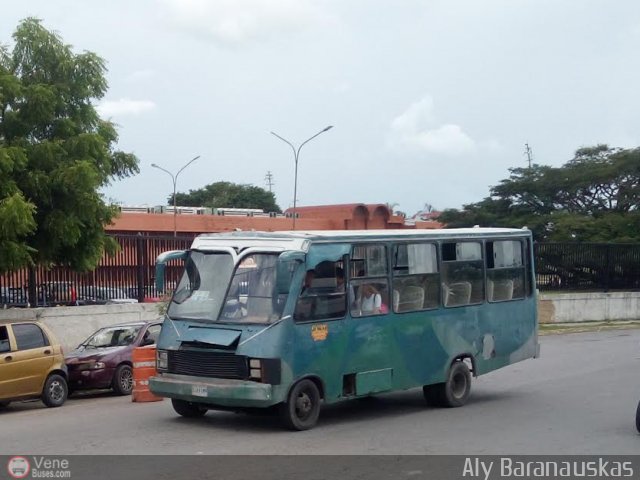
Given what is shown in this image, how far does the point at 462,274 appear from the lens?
49.6 feet

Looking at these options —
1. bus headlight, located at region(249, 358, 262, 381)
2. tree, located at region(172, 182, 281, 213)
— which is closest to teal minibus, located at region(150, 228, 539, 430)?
bus headlight, located at region(249, 358, 262, 381)

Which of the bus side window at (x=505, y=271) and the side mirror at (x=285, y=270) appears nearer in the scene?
the side mirror at (x=285, y=270)

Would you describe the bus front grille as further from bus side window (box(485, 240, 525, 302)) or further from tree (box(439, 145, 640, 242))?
tree (box(439, 145, 640, 242))

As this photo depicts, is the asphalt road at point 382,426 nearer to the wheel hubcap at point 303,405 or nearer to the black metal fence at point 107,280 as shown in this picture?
the wheel hubcap at point 303,405

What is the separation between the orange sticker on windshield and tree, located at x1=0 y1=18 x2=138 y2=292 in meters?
7.23

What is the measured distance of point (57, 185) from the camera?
18.6 m

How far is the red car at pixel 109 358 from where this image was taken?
17.5 m

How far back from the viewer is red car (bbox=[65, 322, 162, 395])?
17.5 meters

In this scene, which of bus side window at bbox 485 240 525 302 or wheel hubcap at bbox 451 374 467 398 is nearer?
wheel hubcap at bbox 451 374 467 398

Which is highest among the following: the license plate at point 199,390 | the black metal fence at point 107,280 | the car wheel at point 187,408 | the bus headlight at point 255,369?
the black metal fence at point 107,280

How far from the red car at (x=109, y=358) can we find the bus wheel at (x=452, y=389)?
614 cm

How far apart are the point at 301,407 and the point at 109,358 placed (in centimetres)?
647
